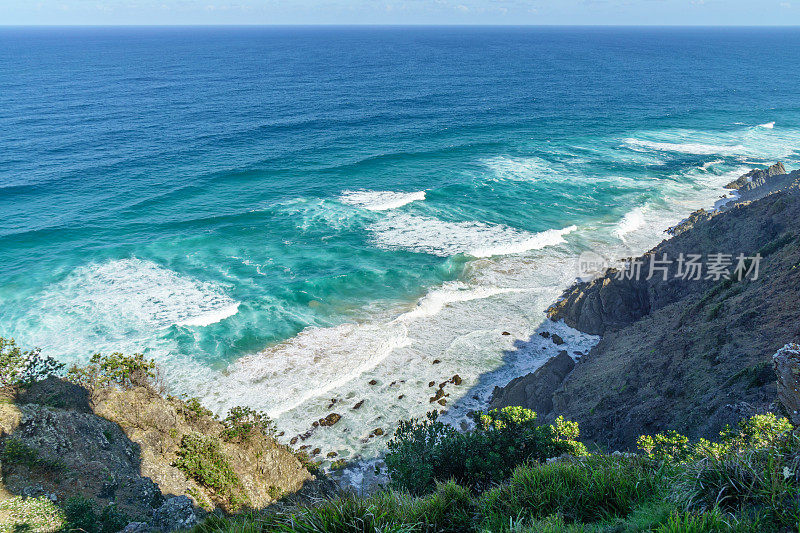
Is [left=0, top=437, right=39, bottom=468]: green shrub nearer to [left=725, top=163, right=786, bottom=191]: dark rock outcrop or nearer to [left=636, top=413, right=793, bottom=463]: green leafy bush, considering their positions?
[left=636, top=413, right=793, bottom=463]: green leafy bush

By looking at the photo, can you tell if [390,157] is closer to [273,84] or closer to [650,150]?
[650,150]

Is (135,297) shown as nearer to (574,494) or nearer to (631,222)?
(574,494)

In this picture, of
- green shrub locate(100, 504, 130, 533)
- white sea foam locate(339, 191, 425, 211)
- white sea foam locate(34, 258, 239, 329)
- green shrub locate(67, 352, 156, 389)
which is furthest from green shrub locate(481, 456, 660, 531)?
white sea foam locate(339, 191, 425, 211)

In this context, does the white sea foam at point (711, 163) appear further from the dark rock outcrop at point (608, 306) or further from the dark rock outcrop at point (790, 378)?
the dark rock outcrop at point (790, 378)

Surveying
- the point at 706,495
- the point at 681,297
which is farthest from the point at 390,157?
the point at 706,495

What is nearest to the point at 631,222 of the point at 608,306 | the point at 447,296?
the point at 608,306

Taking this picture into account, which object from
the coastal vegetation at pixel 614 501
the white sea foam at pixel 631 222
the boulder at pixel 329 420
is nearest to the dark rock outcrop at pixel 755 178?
the white sea foam at pixel 631 222
